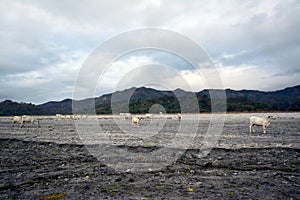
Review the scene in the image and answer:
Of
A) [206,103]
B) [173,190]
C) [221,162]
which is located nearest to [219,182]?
[173,190]

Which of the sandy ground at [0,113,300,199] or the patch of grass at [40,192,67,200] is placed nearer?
the patch of grass at [40,192,67,200]

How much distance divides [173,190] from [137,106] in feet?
383

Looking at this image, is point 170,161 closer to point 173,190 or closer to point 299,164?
point 173,190

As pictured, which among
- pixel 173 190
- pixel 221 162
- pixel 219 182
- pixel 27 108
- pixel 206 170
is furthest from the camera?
pixel 27 108

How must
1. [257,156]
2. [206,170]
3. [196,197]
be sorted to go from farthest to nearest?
[257,156]
[206,170]
[196,197]

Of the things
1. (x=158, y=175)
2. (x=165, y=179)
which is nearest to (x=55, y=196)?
(x=165, y=179)

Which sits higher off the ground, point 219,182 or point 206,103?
point 206,103

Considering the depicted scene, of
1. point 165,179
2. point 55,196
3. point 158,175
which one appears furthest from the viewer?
point 158,175

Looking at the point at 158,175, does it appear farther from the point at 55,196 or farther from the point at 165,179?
the point at 55,196

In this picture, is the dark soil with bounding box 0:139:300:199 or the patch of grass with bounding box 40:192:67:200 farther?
the dark soil with bounding box 0:139:300:199

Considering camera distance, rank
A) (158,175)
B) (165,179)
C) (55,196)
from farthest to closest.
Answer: (158,175)
(165,179)
(55,196)

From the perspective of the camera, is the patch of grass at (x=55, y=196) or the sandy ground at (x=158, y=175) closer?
the patch of grass at (x=55, y=196)

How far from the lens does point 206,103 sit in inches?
4724

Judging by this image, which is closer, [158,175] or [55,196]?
[55,196]
